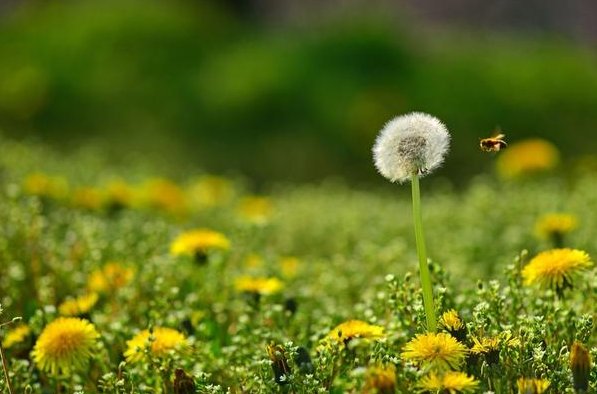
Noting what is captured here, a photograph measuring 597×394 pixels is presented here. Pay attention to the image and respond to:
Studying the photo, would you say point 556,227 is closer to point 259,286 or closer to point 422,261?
point 259,286

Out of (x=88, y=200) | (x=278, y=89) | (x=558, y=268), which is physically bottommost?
(x=558, y=268)

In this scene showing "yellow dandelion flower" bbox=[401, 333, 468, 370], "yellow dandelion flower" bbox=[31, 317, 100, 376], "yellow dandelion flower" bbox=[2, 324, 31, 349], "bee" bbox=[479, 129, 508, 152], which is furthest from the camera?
"yellow dandelion flower" bbox=[2, 324, 31, 349]

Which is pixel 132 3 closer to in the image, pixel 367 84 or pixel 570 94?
pixel 367 84

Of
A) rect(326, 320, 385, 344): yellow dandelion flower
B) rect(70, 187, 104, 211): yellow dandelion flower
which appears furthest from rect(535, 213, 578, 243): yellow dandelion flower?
rect(70, 187, 104, 211): yellow dandelion flower

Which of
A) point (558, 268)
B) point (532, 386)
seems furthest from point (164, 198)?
point (532, 386)

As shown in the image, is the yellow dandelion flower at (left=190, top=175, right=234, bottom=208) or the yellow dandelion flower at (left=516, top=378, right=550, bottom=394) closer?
the yellow dandelion flower at (left=516, top=378, right=550, bottom=394)

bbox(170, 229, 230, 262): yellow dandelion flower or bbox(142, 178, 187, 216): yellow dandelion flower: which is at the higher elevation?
bbox(142, 178, 187, 216): yellow dandelion flower

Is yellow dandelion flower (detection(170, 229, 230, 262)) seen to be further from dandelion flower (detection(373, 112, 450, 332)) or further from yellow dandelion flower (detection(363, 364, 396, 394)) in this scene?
yellow dandelion flower (detection(363, 364, 396, 394))
